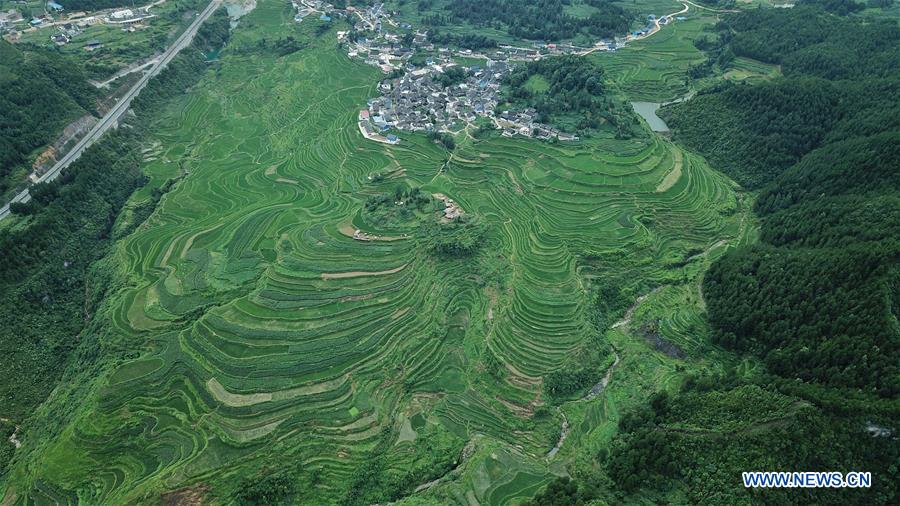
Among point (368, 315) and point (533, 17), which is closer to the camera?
point (368, 315)

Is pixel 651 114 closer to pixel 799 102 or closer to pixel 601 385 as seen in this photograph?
pixel 799 102

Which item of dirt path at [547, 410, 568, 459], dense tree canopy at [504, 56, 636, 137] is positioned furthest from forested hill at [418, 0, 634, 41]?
dirt path at [547, 410, 568, 459]

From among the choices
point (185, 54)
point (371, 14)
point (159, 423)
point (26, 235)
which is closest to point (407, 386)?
point (159, 423)

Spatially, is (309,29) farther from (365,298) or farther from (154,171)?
(365,298)

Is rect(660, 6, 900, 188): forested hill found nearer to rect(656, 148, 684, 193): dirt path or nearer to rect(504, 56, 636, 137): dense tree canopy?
rect(656, 148, 684, 193): dirt path

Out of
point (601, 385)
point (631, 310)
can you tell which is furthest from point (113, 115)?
point (601, 385)

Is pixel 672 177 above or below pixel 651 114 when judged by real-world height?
below
